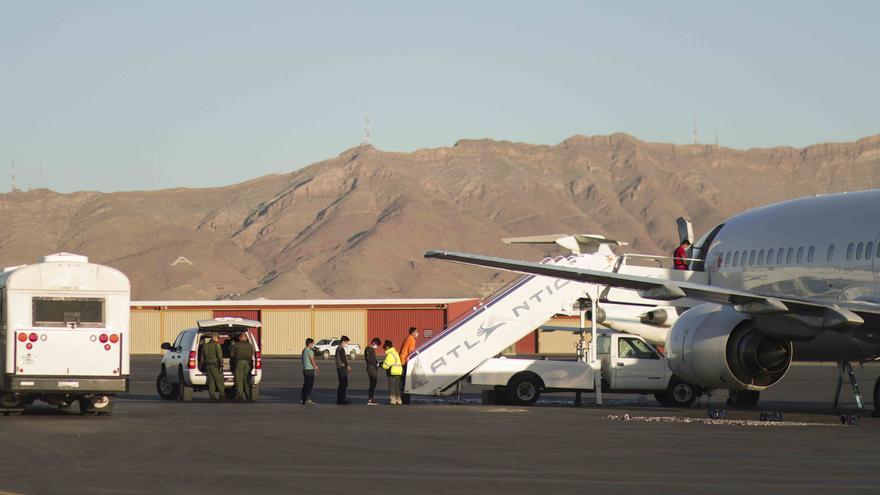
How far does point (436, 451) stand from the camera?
19.5 m

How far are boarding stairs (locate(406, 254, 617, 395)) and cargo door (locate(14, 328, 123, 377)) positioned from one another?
791cm

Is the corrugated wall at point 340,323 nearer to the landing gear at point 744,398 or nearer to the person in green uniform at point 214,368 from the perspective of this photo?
the person in green uniform at point 214,368

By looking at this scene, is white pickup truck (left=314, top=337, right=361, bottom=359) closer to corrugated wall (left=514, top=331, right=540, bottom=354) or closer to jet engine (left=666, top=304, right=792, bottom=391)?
corrugated wall (left=514, top=331, right=540, bottom=354)

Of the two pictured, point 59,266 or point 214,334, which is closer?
point 59,266

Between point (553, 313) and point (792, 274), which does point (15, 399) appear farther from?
point (792, 274)

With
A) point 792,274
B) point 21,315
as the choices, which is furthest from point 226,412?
point 792,274

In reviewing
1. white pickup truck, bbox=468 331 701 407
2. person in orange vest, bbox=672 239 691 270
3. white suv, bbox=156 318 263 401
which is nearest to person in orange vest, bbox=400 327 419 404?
white pickup truck, bbox=468 331 701 407

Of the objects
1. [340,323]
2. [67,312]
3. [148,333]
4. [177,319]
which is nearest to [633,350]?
[67,312]

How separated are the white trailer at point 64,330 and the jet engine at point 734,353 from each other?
11.4 meters

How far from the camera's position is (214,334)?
3772 cm

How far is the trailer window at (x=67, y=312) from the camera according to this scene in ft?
92.4

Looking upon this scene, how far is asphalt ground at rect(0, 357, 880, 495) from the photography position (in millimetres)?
15164

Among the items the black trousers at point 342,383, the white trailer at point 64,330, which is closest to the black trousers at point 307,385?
the black trousers at point 342,383

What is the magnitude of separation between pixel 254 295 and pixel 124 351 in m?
159
